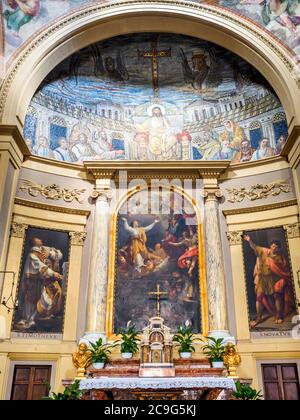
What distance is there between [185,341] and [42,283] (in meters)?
4.06

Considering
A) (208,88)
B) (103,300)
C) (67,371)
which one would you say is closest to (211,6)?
(208,88)

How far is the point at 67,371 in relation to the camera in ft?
33.1

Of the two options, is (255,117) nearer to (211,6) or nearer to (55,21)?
(211,6)

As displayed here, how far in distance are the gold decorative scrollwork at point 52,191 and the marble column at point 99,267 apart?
22.6 inches

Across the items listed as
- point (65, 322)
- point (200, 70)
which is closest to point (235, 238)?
point (65, 322)

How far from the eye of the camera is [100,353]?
31.8 feet

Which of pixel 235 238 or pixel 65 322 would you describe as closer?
pixel 65 322

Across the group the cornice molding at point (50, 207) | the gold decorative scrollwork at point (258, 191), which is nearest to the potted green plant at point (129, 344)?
the cornice molding at point (50, 207)

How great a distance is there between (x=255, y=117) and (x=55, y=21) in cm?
673

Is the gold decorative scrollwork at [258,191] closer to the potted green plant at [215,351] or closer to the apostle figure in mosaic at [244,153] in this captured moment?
the apostle figure in mosaic at [244,153]

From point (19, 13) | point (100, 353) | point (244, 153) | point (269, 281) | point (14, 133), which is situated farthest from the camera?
point (244, 153)

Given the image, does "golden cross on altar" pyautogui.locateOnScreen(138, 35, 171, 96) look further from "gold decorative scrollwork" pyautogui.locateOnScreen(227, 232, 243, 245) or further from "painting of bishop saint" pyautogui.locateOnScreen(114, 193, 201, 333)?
"gold decorative scrollwork" pyautogui.locateOnScreen(227, 232, 243, 245)

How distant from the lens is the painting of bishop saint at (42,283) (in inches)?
405

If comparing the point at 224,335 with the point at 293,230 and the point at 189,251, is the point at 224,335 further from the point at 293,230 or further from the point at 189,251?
the point at 293,230
